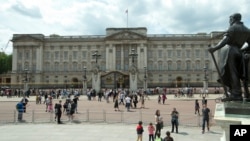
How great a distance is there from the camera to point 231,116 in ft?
20.6

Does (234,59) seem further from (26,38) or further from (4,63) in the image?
(4,63)

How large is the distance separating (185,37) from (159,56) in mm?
10255

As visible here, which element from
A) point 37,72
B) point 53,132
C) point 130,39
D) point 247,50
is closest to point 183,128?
point 53,132

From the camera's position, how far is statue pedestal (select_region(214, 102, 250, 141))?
19.6ft

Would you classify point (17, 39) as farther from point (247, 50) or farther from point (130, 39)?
point (247, 50)

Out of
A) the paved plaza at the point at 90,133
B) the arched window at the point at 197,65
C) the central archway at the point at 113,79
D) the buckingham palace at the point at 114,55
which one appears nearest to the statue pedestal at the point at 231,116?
the paved plaza at the point at 90,133

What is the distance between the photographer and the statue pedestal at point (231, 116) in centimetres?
599

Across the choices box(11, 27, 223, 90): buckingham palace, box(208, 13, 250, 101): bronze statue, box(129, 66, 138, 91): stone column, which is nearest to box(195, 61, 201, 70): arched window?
box(11, 27, 223, 90): buckingham palace

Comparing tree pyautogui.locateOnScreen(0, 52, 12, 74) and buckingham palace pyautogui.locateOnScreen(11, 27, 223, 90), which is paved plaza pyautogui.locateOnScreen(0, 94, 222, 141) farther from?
tree pyautogui.locateOnScreen(0, 52, 12, 74)

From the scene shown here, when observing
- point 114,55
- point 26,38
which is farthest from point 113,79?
point 26,38

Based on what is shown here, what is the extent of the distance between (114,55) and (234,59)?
91668 mm

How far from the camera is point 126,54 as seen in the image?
322ft

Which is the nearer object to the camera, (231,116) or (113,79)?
(231,116)

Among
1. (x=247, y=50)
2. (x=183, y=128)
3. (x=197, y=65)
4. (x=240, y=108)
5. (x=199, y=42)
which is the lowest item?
(x=183, y=128)
